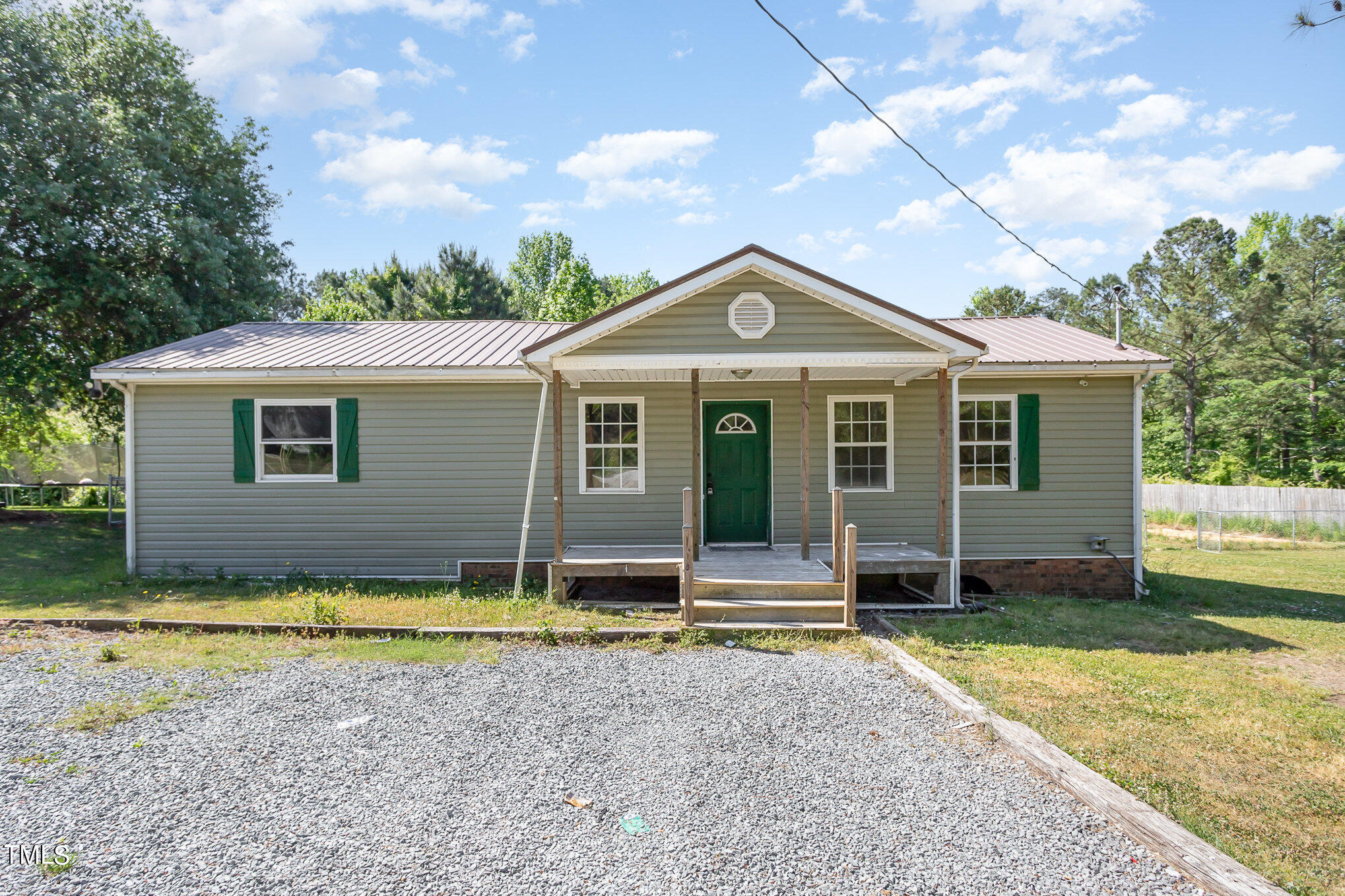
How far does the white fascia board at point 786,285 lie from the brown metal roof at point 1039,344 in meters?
1.92

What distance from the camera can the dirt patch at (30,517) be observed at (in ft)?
46.0

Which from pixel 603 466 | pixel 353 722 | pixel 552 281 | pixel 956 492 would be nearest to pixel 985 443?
pixel 956 492

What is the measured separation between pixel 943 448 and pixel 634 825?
595cm

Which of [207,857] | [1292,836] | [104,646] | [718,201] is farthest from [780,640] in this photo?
[718,201]

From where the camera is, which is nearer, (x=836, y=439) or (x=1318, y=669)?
(x=1318, y=669)

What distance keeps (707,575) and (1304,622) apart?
23.6 ft

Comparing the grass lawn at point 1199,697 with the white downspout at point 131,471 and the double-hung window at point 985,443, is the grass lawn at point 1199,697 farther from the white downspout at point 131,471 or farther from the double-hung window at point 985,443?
the white downspout at point 131,471

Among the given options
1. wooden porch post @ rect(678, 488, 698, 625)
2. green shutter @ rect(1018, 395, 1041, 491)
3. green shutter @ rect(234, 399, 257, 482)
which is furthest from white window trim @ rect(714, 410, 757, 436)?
green shutter @ rect(234, 399, 257, 482)

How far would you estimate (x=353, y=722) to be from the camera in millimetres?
4301

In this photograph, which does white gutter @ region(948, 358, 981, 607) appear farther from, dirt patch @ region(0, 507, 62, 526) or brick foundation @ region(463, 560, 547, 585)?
dirt patch @ region(0, 507, 62, 526)

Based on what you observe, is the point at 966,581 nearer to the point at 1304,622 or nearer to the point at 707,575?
the point at 1304,622

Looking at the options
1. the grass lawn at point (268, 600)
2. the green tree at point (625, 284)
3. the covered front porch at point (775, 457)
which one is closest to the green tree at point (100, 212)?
the grass lawn at point (268, 600)

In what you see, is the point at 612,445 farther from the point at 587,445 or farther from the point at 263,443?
the point at 263,443

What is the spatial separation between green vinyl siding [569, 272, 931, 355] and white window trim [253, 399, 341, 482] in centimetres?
426
